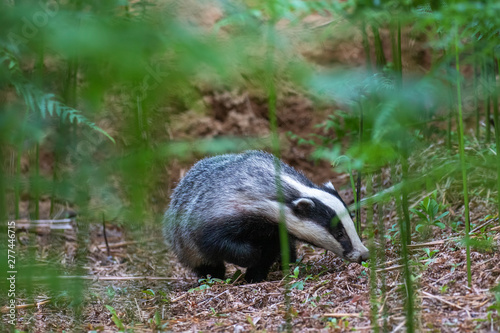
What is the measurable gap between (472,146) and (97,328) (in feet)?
11.6

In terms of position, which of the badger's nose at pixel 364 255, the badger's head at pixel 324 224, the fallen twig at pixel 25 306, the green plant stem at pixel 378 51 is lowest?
the fallen twig at pixel 25 306

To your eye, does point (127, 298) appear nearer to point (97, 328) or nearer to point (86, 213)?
point (97, 328)

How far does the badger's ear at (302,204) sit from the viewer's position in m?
3.99

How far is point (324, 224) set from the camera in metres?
4.01

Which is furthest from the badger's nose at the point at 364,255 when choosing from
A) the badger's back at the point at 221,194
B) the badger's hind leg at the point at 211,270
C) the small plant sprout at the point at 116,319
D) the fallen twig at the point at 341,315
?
the small plant sprout at the point at 116,319

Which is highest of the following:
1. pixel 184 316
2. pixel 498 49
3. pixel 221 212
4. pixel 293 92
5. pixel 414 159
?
pixel 293 92

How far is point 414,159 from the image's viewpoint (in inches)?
211

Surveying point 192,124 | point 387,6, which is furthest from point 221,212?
point 192,124

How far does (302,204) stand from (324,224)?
0.22 m

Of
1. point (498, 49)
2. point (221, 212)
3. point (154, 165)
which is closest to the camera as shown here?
point (154, 165)

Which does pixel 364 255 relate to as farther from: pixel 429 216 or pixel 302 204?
pixel 429 216

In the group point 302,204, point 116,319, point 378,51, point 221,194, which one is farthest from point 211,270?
point 378,51

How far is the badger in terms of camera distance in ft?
13.1

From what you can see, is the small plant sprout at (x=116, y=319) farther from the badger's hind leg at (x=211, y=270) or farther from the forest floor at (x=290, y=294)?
the badger's hind leg at (x=211, y=270)
